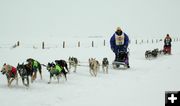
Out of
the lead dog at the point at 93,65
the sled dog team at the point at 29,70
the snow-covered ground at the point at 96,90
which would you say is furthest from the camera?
the lead dog at the point at 93,65

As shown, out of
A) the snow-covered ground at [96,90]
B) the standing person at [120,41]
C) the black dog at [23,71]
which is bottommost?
the snow-covered ground at [96,90]

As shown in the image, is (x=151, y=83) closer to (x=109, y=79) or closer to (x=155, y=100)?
(x=109, y=79)

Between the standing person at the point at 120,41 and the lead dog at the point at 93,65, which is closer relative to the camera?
the lead dog at the point at 93,65

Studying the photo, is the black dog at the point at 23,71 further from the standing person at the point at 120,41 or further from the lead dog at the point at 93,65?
the standing person at the point at 120,41

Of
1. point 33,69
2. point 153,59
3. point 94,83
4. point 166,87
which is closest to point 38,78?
point 33,69

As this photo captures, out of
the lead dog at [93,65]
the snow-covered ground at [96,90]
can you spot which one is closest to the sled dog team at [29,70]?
the lead dog at [93,65]

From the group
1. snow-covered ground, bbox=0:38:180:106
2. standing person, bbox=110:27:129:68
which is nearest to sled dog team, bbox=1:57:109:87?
snow-covered ground, bbox=0:38:180:106

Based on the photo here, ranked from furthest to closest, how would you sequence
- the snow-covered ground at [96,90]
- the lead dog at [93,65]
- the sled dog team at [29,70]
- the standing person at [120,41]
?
the standing person at [120,41] < the lead dog at [93,65] < the sled dog team at [29,70] < the snow-covered ground at [96,90]

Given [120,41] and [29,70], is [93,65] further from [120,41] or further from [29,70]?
[120,41]

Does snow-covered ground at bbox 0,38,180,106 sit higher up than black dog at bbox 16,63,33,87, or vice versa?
black dog at bbox 16,63,33,87

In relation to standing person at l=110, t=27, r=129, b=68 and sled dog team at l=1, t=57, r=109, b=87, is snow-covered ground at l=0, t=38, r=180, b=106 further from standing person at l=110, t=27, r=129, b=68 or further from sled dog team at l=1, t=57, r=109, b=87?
standing person at l=110, t=27, r=129, b=68

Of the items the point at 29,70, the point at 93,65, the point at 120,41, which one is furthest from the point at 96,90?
the point at 120,41

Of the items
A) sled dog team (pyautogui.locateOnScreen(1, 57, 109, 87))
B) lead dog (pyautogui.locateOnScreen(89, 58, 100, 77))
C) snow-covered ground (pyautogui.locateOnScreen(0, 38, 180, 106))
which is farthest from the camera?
lead dog (pyautogui.locateOnScreen(89, 58, 100, 77))

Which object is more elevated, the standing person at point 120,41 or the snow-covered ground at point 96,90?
the standing person at point 120,41
